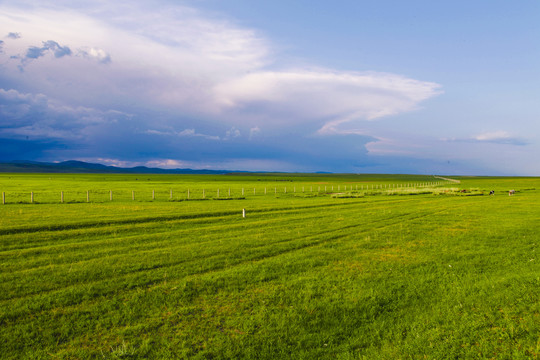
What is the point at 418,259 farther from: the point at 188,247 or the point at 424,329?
the point at 188,247

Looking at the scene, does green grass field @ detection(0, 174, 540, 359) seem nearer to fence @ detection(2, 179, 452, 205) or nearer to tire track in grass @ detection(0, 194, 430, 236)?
tire track in grass @ detection(0, 194, 430, 236)

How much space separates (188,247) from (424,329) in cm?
1080

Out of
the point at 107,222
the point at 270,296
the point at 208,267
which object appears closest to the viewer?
the point at 270,296

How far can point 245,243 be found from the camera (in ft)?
53.6

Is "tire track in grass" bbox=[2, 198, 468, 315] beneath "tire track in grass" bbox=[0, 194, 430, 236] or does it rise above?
beneath

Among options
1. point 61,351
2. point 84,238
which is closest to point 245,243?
point 84,238

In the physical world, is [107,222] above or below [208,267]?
above

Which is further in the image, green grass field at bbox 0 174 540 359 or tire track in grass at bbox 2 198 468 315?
tire track in grass at bbox 2 198 468 315

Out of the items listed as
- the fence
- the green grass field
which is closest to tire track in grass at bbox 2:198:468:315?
the green grass field

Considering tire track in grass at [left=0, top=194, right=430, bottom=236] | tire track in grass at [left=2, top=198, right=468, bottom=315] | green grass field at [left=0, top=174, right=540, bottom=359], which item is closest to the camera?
green grass field at [left=0, top=174, right=540, bottom=359]

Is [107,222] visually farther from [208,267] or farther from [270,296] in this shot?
[270,296]

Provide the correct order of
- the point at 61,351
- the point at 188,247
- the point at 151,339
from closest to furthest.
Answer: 1. the point at 61,351
2. the point at 151,339
3. the point at 188,247

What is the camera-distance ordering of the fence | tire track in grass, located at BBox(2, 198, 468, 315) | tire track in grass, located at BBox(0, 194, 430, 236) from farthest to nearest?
the fence
tire track in grass, located at BBox(0, 194, 430, 236)
tire track in grass, located at BBox(2, 198, 468, 315)

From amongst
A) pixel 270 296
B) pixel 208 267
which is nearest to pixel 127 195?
pixel 208 267
